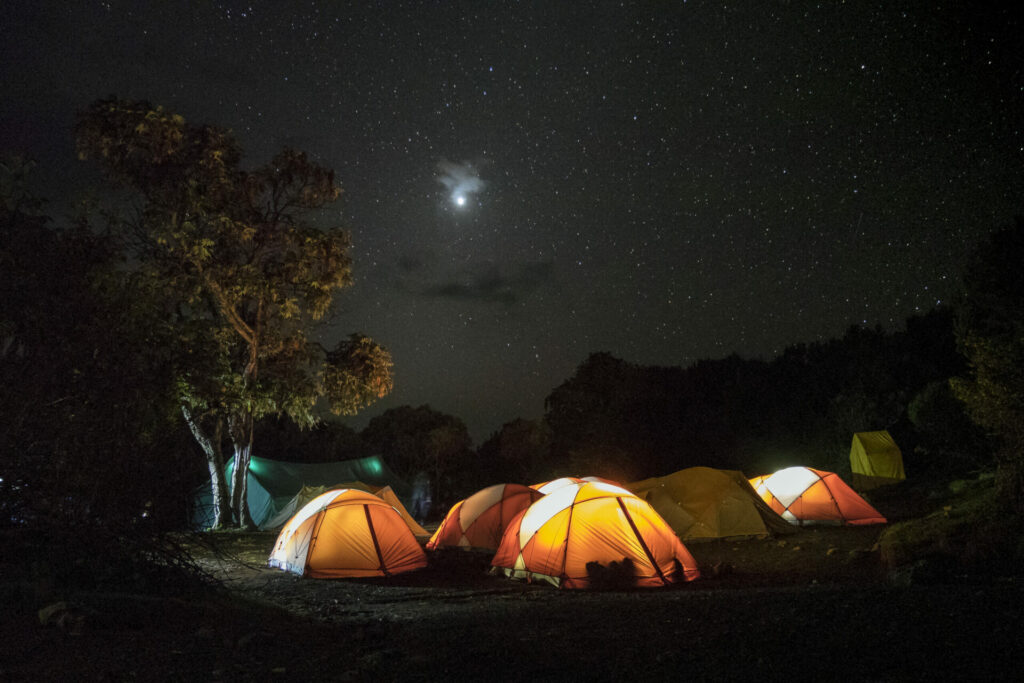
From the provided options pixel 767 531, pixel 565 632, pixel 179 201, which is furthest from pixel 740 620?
pixel 179 201

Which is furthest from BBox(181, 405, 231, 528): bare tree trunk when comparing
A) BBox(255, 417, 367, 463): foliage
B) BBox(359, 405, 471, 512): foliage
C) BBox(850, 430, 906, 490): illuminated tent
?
BBox(850, 430, 906, 490): illuminated tent

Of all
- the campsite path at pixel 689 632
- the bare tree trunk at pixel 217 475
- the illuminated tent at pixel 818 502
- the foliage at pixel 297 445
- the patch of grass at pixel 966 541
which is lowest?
the campsite path at pixel 689 632

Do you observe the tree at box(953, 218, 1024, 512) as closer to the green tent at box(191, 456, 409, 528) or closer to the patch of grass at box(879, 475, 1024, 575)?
the patch of grass at box(879, 475, 1024, 575)

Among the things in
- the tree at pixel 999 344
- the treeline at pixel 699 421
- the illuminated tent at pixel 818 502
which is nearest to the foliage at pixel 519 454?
the treeline at pixel 699 421

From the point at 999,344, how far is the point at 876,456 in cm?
1828

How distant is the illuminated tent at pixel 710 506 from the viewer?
16.5 metres

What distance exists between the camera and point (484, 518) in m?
15.8

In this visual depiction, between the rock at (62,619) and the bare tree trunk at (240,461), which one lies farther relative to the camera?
the bare tree trunk at (240,461)

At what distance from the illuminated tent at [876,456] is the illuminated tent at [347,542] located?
82.8 ft

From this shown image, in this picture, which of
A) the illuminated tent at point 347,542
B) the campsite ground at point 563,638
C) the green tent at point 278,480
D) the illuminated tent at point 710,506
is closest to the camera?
the campsite ground at point 563,638

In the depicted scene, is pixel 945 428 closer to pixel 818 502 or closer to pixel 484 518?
pixel 818 502

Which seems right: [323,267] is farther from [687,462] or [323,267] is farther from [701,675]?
[687,462]

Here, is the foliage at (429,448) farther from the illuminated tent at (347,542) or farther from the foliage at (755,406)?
the illuminated tent at (347,542)

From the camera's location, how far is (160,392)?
9539 mm
